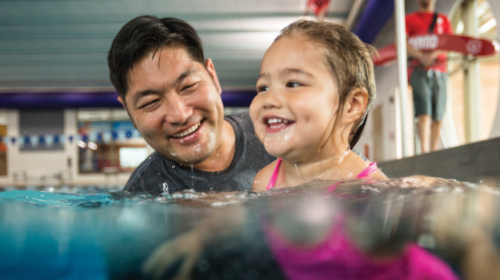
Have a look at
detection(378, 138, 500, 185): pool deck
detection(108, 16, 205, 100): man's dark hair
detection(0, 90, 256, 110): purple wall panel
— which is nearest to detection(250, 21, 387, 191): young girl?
detection(378, 138, 500, 185): pool deck

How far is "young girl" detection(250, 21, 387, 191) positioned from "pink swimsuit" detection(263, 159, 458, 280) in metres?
0.80

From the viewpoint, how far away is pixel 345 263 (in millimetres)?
608

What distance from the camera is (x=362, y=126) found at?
174cm

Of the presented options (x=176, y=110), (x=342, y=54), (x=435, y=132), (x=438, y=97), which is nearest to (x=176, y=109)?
(x=176, y=110)

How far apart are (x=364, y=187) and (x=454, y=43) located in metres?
4.16

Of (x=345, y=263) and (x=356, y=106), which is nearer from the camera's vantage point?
(x=345, y=263)

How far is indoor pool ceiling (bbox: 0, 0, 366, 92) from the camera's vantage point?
23.7ft

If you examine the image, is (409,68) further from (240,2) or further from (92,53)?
(92,53)

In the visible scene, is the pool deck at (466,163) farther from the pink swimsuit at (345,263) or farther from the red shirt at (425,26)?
the red shirt at (425,26)

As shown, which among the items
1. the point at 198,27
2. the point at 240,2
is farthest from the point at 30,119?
the point at 240,2

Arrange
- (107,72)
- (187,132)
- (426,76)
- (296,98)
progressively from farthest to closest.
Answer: (107,72) → (426,76) → (187,132) → (296,98)

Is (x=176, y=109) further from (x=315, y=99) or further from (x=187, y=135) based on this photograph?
(x=315, y=99)

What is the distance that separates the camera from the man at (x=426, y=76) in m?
4.00

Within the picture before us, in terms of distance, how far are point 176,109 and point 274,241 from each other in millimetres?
1265
